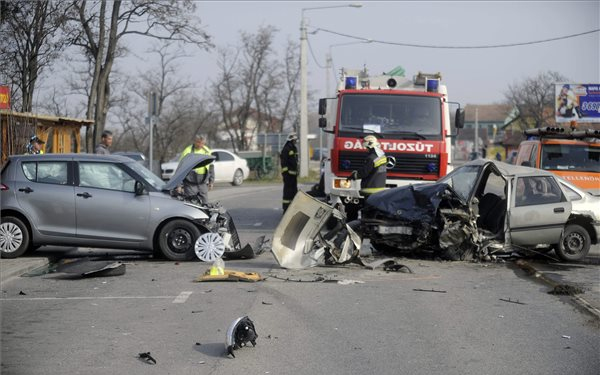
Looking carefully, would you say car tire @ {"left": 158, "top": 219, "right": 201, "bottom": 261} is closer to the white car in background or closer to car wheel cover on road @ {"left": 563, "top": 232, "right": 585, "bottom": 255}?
car wheel cover on road @ {"left": 563, "top": 232, "right": 585, "bottom": 255}

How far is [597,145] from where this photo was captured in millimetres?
17219

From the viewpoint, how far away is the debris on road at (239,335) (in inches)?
256

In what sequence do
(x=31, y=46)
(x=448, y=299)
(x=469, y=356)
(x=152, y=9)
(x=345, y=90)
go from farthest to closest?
(x=152, y=9) < (x=345, y=90) < (x=31, y=46) < (x=448, y=299) < (x=469, y=356)

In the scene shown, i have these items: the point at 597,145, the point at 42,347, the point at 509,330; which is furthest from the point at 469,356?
the point at 597,145

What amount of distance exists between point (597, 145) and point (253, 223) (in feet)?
25.1

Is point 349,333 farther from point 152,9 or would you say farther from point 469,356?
point 152,9

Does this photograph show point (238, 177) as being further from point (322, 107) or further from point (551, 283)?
point (551, 283)

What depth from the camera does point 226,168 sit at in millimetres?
36000

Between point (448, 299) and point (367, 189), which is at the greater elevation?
point (367, 189)

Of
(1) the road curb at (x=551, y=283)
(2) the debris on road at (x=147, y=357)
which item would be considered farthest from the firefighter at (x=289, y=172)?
(2) the debris on road at (x=147, y=357)

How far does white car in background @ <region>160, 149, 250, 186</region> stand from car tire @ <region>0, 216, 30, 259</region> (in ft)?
75.4

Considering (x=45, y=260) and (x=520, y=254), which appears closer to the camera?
(x=45, y=260)

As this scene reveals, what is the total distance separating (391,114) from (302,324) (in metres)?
8.91

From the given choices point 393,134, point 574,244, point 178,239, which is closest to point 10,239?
point 178,239
